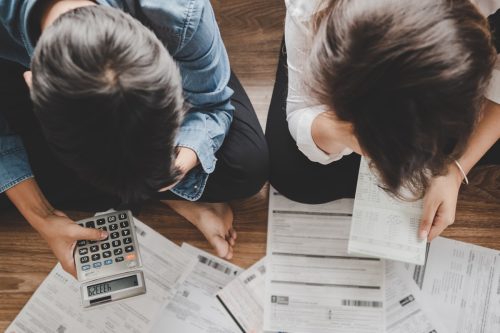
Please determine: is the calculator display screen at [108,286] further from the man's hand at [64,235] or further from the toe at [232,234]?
the toe at [232,234]

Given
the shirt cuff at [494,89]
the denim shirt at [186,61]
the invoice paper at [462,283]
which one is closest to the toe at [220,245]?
the denim shirt at [186,61]

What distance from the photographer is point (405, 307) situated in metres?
0.81

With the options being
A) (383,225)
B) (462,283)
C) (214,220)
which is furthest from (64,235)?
(462,283)

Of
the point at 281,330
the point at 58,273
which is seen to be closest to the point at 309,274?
the point at 281,330

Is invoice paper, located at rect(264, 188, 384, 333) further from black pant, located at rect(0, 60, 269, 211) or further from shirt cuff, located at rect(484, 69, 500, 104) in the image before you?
shirt cuff, located at rect(484, 69, 500, 104)

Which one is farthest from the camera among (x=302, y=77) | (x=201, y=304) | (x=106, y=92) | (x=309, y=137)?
(x=201, y=304)

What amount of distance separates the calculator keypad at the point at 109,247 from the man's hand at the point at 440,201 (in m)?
0.46

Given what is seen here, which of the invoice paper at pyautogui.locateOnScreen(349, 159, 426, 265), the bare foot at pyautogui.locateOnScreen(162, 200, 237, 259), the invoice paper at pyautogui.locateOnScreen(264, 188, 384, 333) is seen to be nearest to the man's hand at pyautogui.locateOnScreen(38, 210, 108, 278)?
the bare foot at pyautogui.locateOnScreen(162, 200, 237, 259)

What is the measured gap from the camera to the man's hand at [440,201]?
751mm

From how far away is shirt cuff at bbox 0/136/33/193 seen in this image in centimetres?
75

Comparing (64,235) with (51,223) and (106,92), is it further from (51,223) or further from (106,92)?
(106,92)

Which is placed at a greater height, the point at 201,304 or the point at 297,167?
the point at 297,167

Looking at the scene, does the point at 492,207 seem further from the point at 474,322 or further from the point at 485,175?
the point at 474,322

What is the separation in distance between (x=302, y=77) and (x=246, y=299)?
0.41m
